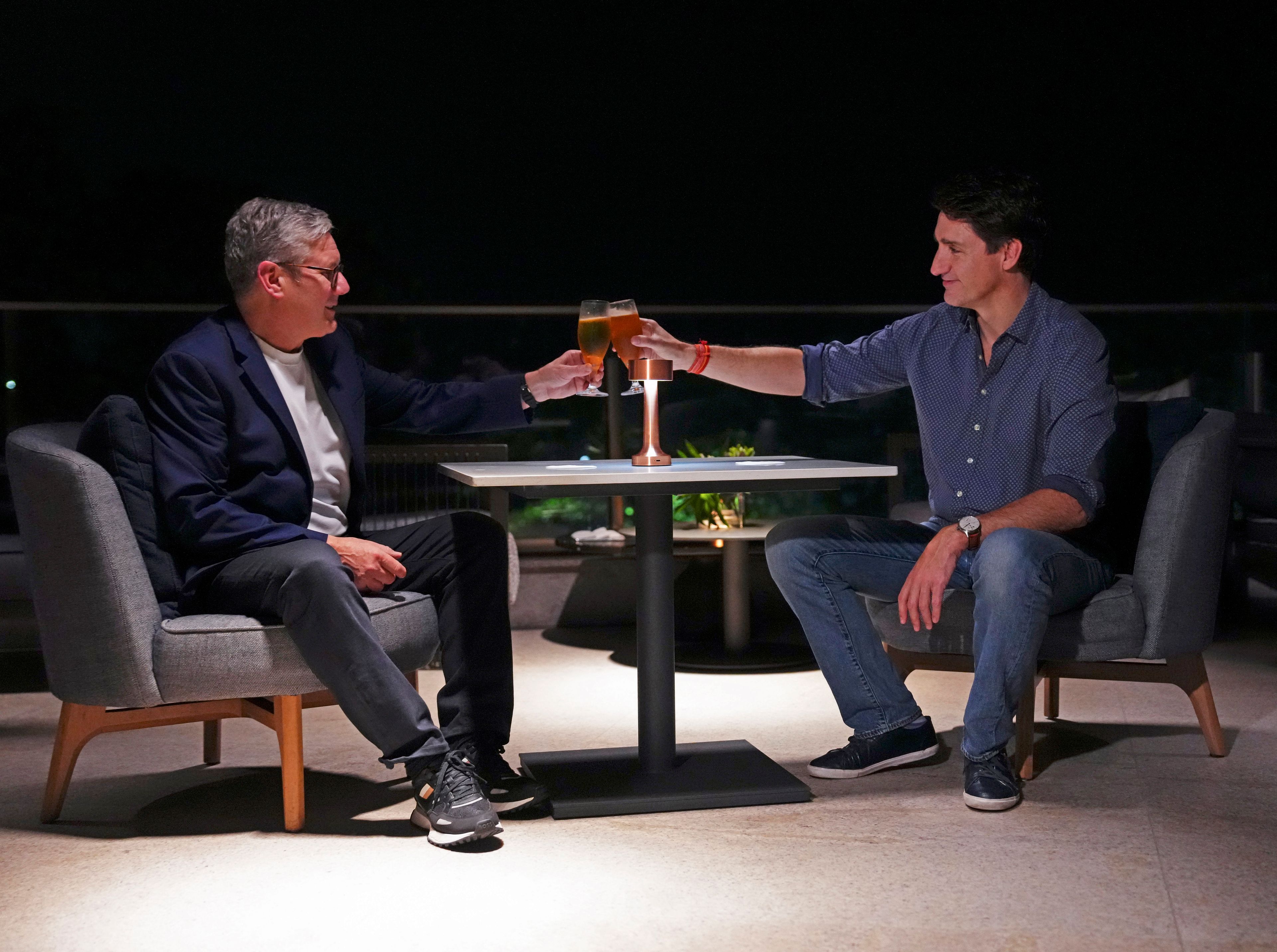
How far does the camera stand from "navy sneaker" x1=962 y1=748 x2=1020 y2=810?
233 cm

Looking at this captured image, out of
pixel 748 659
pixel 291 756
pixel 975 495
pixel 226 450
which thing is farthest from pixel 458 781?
pixel 748 659

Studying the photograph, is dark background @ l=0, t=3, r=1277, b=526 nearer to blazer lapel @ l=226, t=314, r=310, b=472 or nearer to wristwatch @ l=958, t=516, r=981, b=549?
blazer lapel @ l=226, t=314, r=310, b=472

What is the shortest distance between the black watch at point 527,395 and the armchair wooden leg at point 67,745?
1014 mm

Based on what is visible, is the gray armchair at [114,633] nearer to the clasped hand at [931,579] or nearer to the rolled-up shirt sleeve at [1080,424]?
the clasped hand at [931,579]

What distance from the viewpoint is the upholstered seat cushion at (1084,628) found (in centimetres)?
252

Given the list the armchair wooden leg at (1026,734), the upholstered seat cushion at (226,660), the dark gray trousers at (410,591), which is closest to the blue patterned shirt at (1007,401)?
the armchair wooden leg at (1026,734)

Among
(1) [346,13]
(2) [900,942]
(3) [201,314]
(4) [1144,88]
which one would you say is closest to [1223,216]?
(4) [1144,88]

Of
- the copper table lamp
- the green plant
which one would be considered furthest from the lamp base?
the green plant

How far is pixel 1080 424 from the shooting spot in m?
2.46

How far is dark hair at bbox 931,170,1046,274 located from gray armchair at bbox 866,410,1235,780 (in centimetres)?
52

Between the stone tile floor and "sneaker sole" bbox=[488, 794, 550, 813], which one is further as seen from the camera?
"sneaker sole" bbox=[488, 794, 550, 813]

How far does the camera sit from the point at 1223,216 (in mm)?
9117

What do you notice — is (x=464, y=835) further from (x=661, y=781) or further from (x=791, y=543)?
(x=791, y=543)

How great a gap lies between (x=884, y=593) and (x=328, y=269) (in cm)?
129
